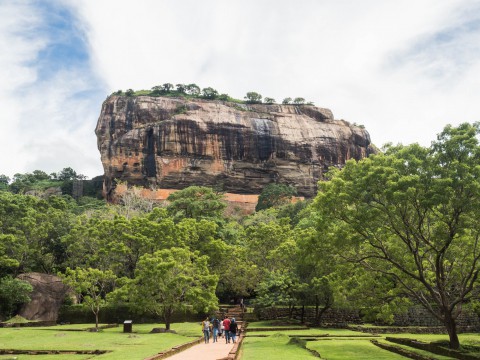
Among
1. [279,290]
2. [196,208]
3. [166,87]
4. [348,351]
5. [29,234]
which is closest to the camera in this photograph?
[348,351]

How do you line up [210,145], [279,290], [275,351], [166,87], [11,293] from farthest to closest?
1. [166,87]
2. [210,145]
3. [11,293]
4. [279,290]
5. [275,351]

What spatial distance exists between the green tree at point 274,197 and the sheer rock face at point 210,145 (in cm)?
737

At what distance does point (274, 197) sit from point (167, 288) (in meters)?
49.7

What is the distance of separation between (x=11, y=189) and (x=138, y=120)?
2816cm

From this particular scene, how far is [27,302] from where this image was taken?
1334 inches

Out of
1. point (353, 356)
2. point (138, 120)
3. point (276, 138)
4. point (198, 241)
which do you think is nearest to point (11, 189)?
point (138, 120)

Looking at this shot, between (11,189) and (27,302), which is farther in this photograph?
(11,189)

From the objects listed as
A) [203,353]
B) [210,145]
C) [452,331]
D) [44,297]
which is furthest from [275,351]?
[210,145]

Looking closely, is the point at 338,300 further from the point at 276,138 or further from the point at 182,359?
the point at 276,138

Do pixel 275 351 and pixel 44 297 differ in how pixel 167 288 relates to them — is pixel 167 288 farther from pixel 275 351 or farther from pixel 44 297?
pixel 44 297

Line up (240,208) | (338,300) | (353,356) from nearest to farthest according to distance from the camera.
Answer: (353,356) → (338,300) → (240,208)

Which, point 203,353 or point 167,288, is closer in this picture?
point 203,353

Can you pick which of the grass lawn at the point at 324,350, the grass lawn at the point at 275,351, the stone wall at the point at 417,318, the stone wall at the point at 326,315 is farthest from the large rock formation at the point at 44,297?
the stone wall at the point at 417,318

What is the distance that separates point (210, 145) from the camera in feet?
265
